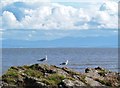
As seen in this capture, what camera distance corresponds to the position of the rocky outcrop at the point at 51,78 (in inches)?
865

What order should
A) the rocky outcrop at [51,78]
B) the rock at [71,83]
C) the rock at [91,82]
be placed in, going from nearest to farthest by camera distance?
the rock at [71,83]
the rocky outcrop at [51,78]
the rock at [91,82]

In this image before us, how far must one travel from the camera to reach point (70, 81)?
72.4 feet

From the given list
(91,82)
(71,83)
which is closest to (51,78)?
(71,83)

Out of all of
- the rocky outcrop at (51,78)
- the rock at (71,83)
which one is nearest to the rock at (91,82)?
the rocky outcrop at (51,78)

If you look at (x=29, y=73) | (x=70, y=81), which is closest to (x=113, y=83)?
(x=70, y=81)

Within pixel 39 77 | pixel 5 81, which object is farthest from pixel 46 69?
pixel 5 81

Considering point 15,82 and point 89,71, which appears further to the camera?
point 89,71

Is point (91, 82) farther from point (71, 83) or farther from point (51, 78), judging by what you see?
point (51, 78)

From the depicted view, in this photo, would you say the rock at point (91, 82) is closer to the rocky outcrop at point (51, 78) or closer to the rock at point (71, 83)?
the rocky outcrop at point (51, 78)

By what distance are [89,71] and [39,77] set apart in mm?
3227

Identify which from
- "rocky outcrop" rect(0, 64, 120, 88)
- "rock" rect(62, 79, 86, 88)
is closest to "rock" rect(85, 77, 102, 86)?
"rocky outcrop" rect(0, 64, 120, 88)

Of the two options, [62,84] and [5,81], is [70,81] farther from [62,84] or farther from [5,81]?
[5,81]

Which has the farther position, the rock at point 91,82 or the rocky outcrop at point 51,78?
the rock at point 91,82

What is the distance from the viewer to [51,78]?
2250cm
